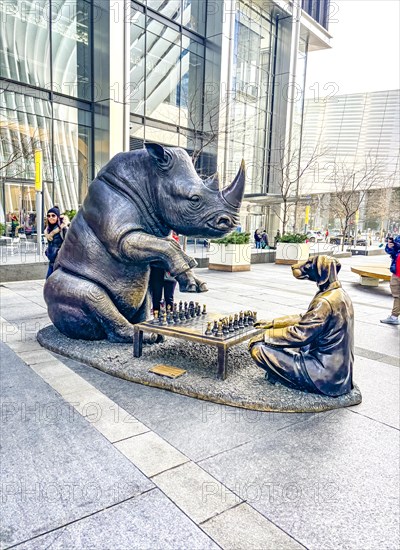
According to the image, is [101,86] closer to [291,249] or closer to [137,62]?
[137,62]

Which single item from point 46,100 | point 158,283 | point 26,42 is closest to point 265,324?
point 158,283

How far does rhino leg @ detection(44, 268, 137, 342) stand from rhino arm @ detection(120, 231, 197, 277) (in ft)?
1.98

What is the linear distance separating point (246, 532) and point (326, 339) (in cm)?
175

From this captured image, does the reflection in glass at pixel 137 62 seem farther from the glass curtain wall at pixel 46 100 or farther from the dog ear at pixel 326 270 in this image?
the dog ear at pixel 326 270

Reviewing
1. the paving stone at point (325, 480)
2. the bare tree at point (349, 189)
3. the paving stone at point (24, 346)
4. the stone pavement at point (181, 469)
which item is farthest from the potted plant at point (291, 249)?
the paving stone at point (325, 480)

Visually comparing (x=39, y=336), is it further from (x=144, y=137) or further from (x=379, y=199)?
(x=379, y=199)

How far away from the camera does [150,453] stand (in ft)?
8.98

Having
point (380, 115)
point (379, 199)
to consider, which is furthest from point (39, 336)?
point (380, 115)

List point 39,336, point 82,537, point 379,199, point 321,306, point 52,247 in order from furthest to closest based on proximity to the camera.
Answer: point 379,199, point 52,247, point 39,336, point 321,306, point 82,537

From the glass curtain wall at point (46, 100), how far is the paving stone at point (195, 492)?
1699cm

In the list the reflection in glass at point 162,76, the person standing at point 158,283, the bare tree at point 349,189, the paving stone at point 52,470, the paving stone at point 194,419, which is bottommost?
the paving stone at point 194,419

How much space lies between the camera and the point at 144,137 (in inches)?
808

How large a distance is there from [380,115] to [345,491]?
46.8m

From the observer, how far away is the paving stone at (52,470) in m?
2.13
